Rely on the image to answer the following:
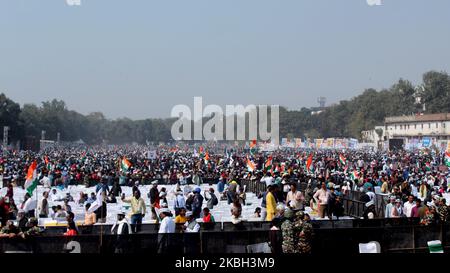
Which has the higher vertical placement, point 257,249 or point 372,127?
point 372,127

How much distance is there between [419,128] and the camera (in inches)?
4259

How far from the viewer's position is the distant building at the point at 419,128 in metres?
99.9

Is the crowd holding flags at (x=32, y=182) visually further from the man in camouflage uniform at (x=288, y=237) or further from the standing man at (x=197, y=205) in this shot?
the man in camouflage uniform at (x=288, y=237)

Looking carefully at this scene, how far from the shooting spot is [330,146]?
10312cm

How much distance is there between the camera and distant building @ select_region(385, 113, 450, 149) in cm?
9994

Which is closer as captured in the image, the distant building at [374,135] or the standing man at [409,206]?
the standing man at [409,206]

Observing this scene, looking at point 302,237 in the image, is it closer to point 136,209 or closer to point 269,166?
point 136,209

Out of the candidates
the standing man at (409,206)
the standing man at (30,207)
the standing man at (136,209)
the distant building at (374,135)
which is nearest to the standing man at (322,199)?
the standing man at (409,206)

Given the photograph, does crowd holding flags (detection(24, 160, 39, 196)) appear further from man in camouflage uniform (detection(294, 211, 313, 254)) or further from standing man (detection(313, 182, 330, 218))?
man in camouflage uniform (detection(294, 211, 313, 254))

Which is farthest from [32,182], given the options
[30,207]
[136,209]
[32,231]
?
[32,231]

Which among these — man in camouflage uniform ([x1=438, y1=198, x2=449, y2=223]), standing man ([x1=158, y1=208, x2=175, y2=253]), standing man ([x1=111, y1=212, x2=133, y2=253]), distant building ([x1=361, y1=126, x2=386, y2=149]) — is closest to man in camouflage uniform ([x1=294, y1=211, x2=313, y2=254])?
standing man ([x1=158, y1=208, x2=175, y2=253])

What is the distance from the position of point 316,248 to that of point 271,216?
3995mm
